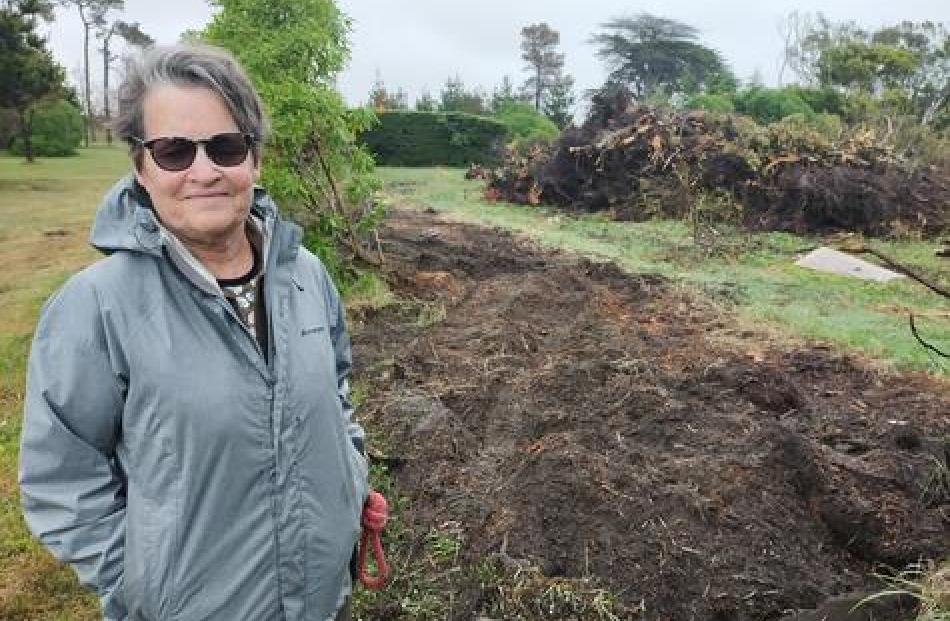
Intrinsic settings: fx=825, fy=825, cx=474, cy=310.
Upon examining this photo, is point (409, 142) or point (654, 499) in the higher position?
point (409, 142)

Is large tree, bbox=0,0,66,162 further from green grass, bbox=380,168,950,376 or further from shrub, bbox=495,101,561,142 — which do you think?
shrub, bbox=495,101,561,142

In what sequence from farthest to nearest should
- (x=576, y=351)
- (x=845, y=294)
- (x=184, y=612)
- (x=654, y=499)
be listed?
(x=845, y=294) < (x=576, y=351) < (x=654, y=499) < (x=184, y=612)

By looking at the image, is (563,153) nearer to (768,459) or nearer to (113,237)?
(768,459)

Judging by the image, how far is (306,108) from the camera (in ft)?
22.1

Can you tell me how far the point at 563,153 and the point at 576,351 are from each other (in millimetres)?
10285

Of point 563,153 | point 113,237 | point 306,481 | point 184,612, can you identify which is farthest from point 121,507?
point 563,153

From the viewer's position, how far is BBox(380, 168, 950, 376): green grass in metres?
6.29

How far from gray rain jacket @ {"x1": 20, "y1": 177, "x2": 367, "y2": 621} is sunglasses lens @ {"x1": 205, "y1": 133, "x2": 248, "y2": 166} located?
0.17 meters

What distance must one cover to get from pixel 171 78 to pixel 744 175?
11998 mm

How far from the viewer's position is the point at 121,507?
158 centimetres

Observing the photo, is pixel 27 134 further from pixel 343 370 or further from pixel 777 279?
pixel 343 370

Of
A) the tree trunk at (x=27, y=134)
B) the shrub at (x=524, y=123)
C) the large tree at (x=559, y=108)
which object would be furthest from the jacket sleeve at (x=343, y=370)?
the large tree at (x=559, y=108)

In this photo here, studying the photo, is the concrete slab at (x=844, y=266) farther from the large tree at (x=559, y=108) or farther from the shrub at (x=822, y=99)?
the large tree at (x=559, y=108)

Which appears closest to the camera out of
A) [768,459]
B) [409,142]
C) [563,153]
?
[768,459]
